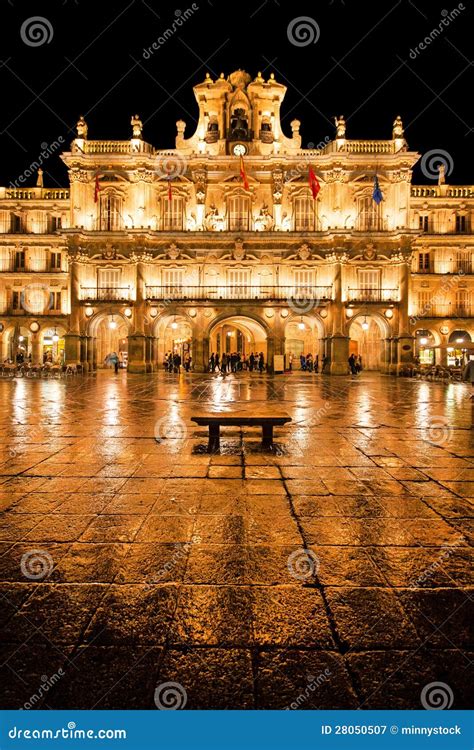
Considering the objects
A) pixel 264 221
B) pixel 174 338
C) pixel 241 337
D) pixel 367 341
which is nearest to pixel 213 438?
pixel 264 221

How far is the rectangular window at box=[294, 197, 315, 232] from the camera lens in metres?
32.4

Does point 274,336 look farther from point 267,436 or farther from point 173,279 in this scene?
point 267,436

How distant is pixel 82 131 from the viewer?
106 ft

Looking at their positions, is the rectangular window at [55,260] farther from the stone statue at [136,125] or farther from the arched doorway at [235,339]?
the arched doorway at [235,339]

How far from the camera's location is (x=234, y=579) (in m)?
2.91

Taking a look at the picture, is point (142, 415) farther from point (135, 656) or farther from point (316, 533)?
point (135, 656)

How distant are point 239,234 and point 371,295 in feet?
34.1

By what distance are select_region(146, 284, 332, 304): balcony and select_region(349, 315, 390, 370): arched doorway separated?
4.65 metres

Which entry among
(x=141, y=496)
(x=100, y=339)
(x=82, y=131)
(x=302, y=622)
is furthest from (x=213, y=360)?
(x=302, y=622)

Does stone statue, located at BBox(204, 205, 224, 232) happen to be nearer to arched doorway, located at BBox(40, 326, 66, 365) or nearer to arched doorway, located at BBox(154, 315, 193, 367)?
arched doorway, located at BBox(154, 315, 193, 367)

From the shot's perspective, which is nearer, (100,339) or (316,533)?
(316,533)

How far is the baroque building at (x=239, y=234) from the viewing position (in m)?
31.4

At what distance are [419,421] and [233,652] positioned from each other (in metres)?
8.56

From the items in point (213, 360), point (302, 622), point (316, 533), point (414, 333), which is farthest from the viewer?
point (414, 333)
